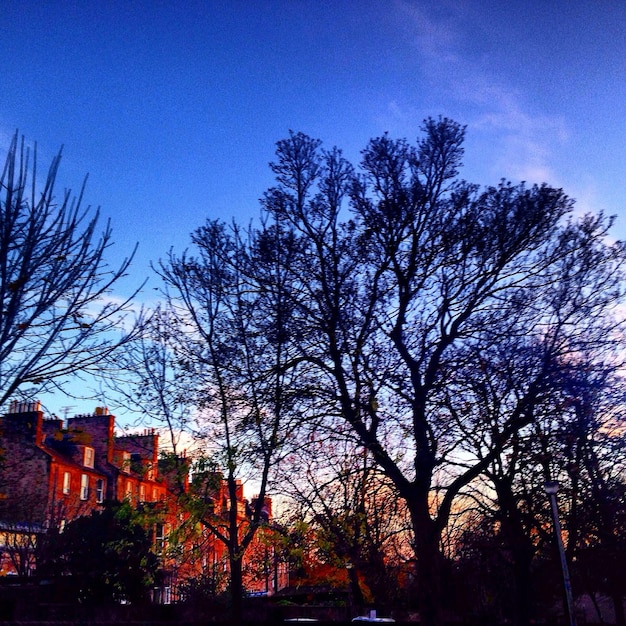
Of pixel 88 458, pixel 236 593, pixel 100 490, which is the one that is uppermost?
pixel 88 458

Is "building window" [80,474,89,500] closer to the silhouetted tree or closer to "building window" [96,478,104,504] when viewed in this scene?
"building window" [96,478,104,504]

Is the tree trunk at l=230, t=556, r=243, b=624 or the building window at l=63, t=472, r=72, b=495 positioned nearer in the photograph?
the tree trunk at l=230, t=556, r=243, b=624

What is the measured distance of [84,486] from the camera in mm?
44688

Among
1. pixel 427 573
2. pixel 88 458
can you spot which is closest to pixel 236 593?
pixel 427 573

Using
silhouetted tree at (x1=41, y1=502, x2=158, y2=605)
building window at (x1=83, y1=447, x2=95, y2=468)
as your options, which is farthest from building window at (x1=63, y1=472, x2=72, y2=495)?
silhouetted tree at (x1=41, y1=502, x2=158, y2=605)

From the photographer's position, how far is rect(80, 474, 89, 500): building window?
44.2 m

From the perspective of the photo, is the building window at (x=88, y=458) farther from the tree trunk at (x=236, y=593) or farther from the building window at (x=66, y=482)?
the tree trunk at (x=236, y=593)

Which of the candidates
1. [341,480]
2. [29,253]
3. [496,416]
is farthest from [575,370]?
[29,253]

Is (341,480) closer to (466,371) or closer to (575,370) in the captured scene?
(466,371)

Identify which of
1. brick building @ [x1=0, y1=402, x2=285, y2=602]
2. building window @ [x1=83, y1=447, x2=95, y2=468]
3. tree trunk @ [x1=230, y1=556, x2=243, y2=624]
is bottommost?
tree trunk @ [x1=230, y1=556, x2=243, y2=624]

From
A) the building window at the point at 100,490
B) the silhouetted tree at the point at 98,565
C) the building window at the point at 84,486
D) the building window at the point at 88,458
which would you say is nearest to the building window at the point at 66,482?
the building window at the point at 84,486

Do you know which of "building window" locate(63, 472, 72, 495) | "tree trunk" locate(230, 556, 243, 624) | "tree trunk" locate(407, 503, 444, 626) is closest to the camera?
"tree trunk" locate(407, 503, 444, 626)

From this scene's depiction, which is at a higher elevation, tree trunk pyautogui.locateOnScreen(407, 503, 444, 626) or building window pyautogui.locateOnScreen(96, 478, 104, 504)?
building window pyautogui.locateOnScreen(96, 478, 104, 504)

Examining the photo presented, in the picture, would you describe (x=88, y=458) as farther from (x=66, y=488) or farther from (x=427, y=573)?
(x=427, y=573)
